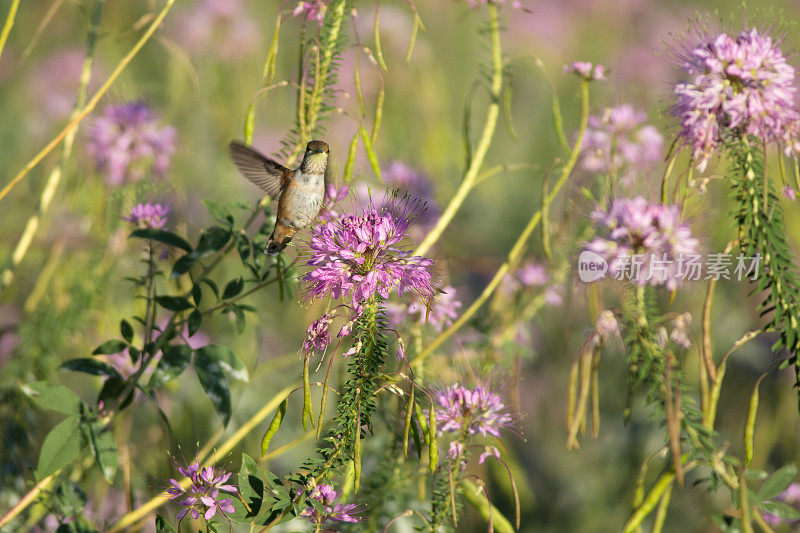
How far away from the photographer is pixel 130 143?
2109mm

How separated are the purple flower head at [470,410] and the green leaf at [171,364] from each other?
1.53 ft

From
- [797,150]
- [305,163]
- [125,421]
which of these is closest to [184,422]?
[125,421]

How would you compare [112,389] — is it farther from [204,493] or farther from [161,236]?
[204,493]

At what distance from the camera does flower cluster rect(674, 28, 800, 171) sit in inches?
43.8

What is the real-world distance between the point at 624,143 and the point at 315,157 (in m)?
1.12

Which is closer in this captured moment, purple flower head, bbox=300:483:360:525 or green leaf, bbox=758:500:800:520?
purple flower head, bbox=300:483:360:525

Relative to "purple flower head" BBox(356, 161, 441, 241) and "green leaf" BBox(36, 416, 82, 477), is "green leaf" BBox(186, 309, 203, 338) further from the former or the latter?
"purple flower head" BBox(356, 161, 441, 241)

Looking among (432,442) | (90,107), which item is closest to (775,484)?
(432,442)

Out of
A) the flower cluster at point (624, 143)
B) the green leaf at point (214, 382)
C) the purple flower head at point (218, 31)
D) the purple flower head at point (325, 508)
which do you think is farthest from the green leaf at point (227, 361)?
the purple flower head at point (218, 31)

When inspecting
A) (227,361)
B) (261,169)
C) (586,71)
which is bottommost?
(227,361)

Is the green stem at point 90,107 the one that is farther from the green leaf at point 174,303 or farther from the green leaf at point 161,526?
the green leaf at point 161,526

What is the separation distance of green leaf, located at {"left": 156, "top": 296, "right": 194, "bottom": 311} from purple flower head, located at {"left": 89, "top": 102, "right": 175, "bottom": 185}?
95cm

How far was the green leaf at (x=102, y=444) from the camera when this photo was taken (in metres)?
1.22

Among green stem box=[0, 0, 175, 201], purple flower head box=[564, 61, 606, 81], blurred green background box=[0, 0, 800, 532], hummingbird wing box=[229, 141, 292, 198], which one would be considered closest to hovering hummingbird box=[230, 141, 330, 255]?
hummingbird wing box=[229, 141, 292, 198]
